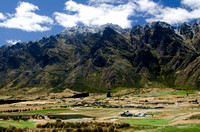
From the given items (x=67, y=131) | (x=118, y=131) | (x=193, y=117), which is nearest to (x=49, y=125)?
(x=67, y=131)

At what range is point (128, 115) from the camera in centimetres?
7844

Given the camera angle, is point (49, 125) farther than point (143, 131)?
Yes

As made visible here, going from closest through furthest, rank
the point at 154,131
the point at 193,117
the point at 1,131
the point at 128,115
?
1. the point at 1,131
2. the point at 154,131
3. the point at 193,117
4. the point at 128,115

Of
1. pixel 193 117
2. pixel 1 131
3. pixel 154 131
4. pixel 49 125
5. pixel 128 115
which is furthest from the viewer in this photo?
pixel 128 115

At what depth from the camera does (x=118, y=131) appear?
3922 centimetres

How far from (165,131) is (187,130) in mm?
3681

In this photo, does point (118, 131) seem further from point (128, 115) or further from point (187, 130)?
point (128, 115)

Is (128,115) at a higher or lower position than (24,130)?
lower

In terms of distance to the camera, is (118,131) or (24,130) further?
(118,131)

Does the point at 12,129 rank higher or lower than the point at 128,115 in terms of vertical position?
higher

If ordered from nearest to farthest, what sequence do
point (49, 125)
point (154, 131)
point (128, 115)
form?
point (154, 131) → point (49, 125) → point (128, 115)

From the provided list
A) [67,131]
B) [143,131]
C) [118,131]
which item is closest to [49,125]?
[67,131]

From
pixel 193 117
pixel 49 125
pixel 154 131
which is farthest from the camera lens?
pixel 193 117

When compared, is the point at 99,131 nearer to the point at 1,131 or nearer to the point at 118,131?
the point at 118,131
